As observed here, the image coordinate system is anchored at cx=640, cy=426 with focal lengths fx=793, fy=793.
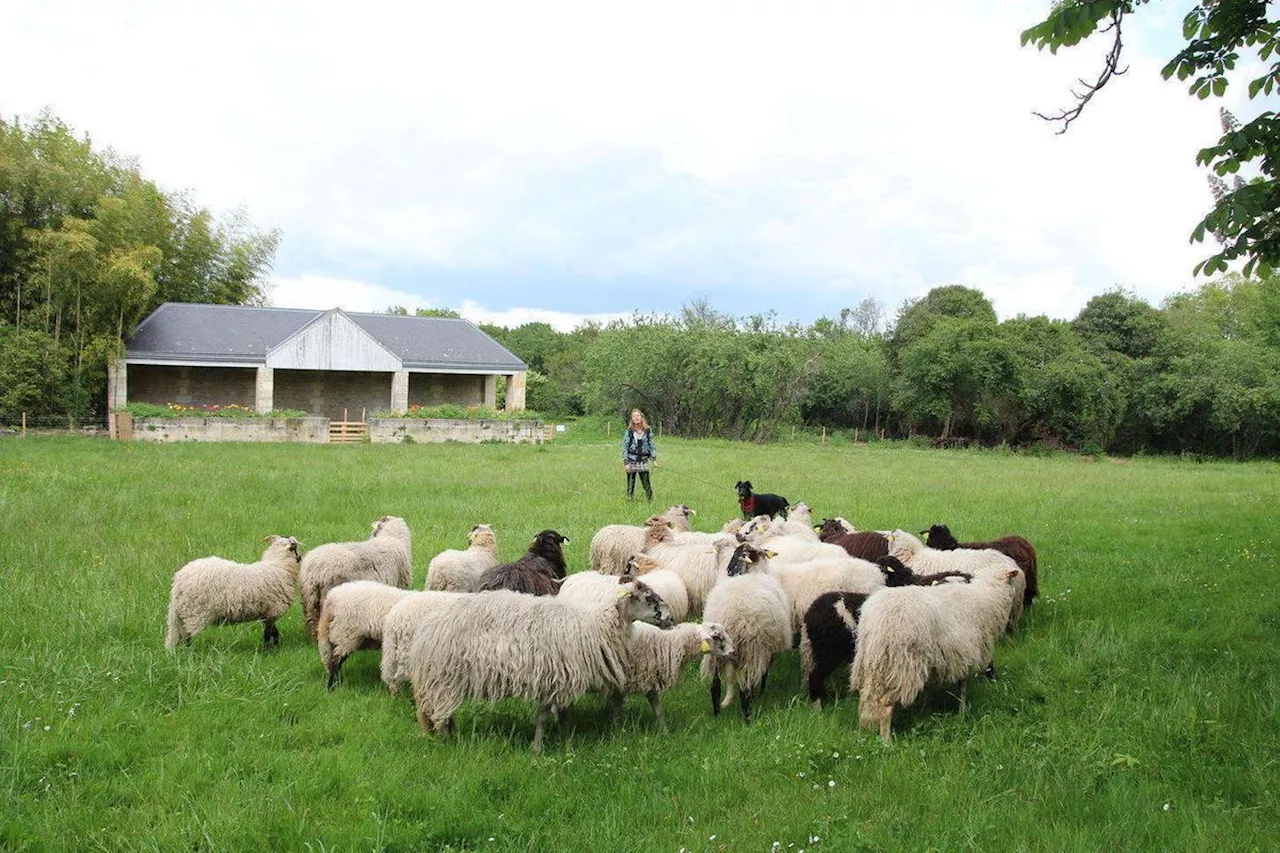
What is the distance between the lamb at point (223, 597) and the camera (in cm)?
631

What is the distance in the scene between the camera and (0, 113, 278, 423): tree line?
29.2 metres

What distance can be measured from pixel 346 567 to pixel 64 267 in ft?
99.1

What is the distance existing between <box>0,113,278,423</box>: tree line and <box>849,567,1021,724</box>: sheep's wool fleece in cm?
3292

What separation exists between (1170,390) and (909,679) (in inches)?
1653

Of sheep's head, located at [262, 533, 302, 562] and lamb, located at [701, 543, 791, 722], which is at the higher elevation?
sheep's head, located at [262, 533, 302, 562]

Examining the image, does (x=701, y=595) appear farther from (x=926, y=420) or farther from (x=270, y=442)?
(x=926, y=420)

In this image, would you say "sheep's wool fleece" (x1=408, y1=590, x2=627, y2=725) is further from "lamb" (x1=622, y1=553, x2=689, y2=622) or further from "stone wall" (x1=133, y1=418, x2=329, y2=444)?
"stone wall" (x1=133, y1=418, x2=329, y2=444)

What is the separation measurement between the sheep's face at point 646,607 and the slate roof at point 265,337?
113ft

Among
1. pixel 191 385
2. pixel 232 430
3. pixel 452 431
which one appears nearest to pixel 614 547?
pixel 452 431

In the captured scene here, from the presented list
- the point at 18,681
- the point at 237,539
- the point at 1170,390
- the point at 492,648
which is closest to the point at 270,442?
the point at 237,539

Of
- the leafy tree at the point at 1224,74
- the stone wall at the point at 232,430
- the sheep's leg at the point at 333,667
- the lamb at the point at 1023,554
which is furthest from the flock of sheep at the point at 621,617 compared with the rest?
the stone wall at the point at 232,430

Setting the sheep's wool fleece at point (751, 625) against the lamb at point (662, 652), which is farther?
the sheep's wool fleece at point (751, 625)

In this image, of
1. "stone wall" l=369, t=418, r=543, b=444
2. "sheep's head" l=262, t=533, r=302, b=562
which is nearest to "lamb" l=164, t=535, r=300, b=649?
"sheep's head" l=262, t=533, r=302, b=562

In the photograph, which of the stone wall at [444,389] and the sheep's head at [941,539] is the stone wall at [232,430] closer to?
the stone wall at [444,389]
